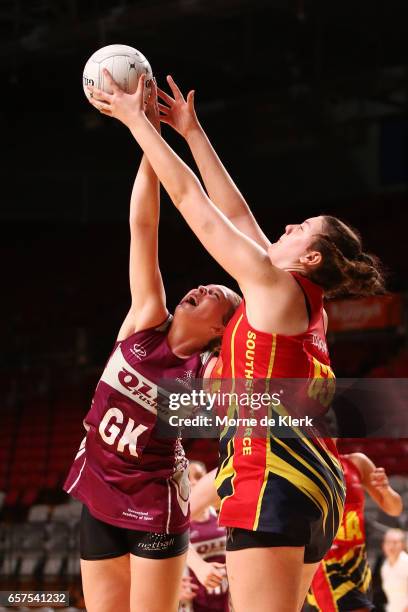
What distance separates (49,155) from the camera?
631 inches

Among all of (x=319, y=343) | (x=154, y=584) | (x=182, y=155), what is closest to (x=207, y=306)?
(x=319, y=343)

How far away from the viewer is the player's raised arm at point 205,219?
2666 millimetres

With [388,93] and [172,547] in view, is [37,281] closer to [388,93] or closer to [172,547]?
[388,93]

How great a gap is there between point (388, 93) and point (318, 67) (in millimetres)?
1386

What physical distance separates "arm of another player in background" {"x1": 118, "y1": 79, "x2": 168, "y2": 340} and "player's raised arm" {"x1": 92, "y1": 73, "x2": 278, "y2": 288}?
0.49m

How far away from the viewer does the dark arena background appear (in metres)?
11.8

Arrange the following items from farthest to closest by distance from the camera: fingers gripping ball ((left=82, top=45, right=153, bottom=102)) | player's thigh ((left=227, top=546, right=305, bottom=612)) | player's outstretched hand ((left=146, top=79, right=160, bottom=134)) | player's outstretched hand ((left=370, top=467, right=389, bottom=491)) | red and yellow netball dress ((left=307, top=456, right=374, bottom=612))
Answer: player's outstretched hand ((left=370, top=467, right=389, bottom=491)) → red and yellow netball dress ((left=307, top=456, right=374, bottom=612)) → fingers gripping ball ((left=82, top=45, right=153, bottom=102)) → player's outstretched hand ((left=146, top=79, right=160, bottom=134)) → player's thigh ((left=227, top=546, right=305, bottom=612))

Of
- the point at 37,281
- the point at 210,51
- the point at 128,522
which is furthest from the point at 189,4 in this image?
the point at 128,522

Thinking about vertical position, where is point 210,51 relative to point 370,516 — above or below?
above

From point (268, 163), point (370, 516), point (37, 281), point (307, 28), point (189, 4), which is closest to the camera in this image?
point (370, 516)

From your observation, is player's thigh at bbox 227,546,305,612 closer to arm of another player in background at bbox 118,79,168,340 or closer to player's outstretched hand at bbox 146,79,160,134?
arm of another player in background at bbox 118,79,168,340

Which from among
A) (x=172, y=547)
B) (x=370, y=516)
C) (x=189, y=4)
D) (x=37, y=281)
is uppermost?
(x=189, y=4)

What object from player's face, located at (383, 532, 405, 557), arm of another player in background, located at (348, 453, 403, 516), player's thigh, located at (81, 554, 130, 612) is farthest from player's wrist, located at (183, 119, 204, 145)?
player's face, located at (383, 532, 405, 557)

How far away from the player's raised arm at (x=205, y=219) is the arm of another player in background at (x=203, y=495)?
5.74ft
